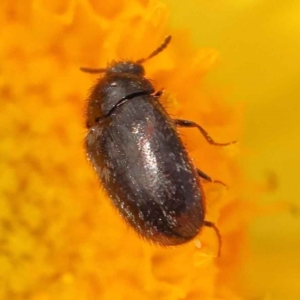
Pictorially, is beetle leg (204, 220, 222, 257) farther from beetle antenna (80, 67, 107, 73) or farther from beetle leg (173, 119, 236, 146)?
beetle antenna (80, 67, 107, 73)

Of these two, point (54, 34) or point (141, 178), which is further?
point (54, 34)

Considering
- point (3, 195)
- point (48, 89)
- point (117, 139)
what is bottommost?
point (3, 195)

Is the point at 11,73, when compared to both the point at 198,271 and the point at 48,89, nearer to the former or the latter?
the point at 48,89

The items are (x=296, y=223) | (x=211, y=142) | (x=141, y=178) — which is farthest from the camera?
(x=296, y=223)

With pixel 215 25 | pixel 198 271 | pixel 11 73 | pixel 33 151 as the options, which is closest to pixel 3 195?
pixel 33 151

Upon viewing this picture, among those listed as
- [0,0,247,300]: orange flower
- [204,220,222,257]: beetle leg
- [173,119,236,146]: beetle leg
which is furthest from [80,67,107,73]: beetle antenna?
[204,220,222,257]: beetle leg

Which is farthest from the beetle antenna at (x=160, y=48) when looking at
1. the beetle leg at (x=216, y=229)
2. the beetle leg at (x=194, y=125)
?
the beetle leg at (x=216, y=229)

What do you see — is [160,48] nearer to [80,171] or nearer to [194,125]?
[194,125]
